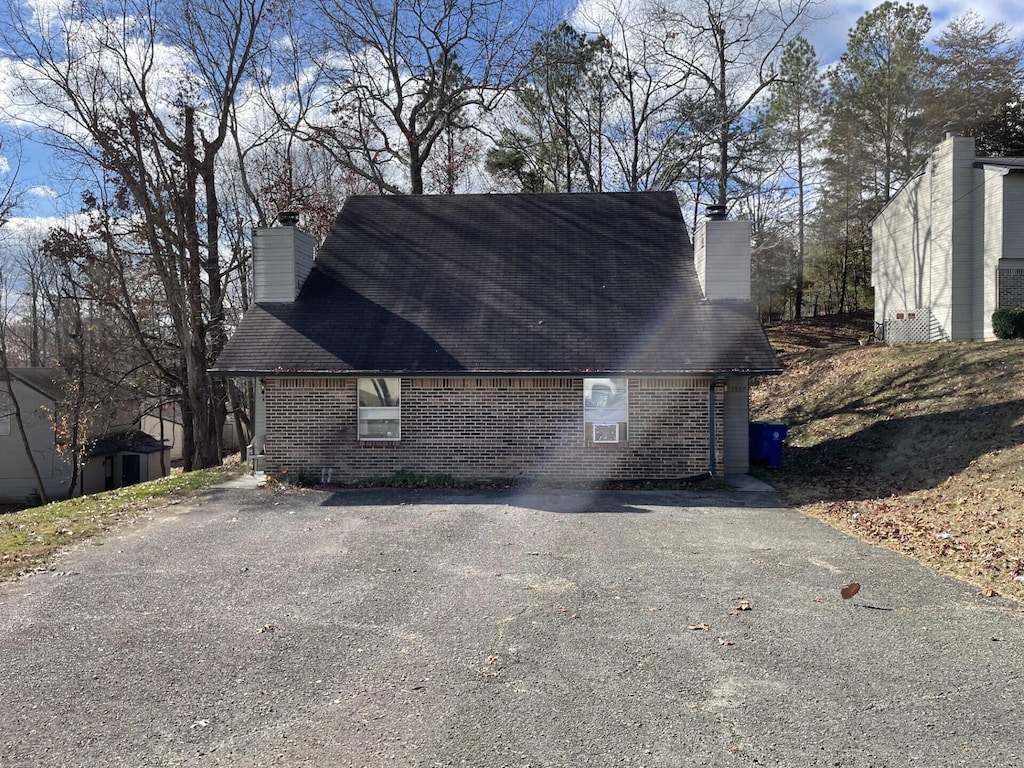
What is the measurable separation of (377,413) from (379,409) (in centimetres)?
8

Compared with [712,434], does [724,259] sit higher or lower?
higher

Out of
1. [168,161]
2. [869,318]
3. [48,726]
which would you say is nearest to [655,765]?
[48,726]

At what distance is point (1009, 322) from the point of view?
17391 mm

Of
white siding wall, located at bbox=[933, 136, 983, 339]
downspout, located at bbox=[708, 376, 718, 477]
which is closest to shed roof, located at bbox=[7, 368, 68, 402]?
downspout, located at bbox=[708, 376, 718, 477]

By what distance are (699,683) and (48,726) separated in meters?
3.84

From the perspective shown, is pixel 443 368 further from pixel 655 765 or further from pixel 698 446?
pixel 655 765

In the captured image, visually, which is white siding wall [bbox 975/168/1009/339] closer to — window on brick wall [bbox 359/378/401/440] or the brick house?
the brick house

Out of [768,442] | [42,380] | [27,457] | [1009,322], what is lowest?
[27,457]

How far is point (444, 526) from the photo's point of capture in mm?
9344

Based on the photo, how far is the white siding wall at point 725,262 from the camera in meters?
13.9

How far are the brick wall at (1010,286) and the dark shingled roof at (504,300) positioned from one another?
965 cm

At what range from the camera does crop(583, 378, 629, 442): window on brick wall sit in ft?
42.0

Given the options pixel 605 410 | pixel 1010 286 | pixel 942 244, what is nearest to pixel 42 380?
pixel 605 410

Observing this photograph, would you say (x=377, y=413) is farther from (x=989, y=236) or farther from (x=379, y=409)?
(x=989, y=236)
